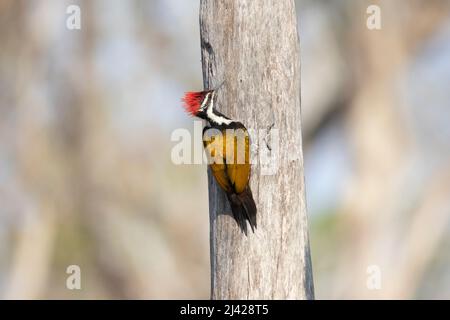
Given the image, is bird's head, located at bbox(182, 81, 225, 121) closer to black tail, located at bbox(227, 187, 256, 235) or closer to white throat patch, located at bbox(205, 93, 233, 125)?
white throat patch, located at bbox(205, 93, 233, 125)

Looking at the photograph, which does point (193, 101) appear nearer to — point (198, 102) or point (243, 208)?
point (198, 102)

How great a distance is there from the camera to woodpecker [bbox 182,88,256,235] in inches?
196

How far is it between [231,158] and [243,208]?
31 cm

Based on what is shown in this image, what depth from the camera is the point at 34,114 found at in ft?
40.9

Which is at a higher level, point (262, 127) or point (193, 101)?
point (193, 101)

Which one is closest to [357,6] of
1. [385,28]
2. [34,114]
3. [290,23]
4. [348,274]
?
[385,28]

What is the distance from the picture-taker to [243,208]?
502cm

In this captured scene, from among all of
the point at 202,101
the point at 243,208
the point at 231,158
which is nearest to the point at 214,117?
the point at 202,101

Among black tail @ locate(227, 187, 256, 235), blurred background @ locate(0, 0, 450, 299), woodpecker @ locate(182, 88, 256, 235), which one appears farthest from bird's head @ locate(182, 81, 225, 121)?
blurred background @ locate(0, 0, 450, 299)

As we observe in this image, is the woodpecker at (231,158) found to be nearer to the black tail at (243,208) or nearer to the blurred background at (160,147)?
the black tail at (243,208)

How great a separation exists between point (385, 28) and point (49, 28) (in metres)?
5.22

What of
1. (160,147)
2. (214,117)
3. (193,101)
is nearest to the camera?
(214,117)
